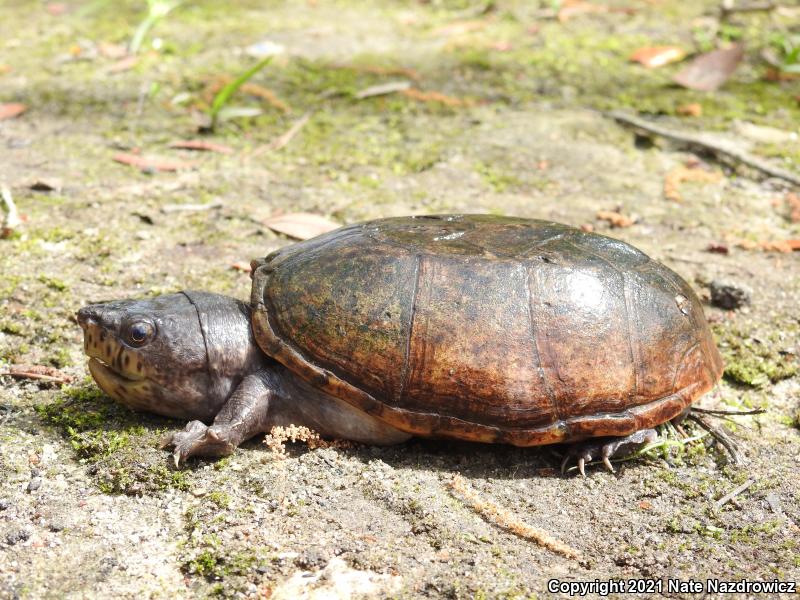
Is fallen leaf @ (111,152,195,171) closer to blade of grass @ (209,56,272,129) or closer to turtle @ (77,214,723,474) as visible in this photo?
blade of grass @ (209,56,272,129)

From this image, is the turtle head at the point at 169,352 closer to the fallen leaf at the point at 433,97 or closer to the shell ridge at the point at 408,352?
the shell ridge at the point at 408,352

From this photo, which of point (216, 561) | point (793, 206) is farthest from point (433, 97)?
point (216, 561)

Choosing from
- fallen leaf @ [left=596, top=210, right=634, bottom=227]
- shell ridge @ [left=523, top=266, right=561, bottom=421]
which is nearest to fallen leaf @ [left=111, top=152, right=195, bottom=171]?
fallen leaf @ [left=596, top=210, right=634, bottom=227]

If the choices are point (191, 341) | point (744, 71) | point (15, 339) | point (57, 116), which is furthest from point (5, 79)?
point (744, 71)

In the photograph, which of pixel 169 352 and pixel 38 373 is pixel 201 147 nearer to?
pixel 38 373

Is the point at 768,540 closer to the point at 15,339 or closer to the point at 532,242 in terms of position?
the point at 532,242
